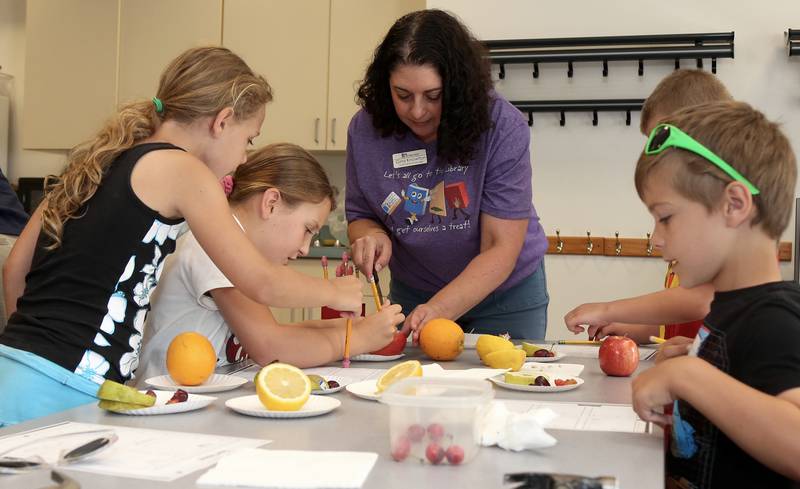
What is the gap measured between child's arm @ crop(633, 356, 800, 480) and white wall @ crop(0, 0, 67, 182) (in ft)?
15.3

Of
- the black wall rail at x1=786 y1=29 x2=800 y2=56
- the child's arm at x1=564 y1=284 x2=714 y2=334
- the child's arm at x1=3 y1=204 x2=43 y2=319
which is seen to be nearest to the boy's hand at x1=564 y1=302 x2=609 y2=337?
the child's arm at x1=564 y1=284 x2=714 y2=334

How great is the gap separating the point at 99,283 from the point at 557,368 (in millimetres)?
845

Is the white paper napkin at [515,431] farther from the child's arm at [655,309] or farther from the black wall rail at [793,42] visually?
the black wall rail at [793,42]

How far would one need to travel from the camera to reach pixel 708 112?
3.83ft

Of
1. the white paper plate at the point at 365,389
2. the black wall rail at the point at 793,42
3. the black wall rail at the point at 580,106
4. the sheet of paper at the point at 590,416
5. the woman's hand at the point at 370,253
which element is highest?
the black wall rail at the point at 793,42

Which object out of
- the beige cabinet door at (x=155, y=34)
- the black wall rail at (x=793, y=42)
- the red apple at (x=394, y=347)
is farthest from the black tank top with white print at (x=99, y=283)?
the beige cabinet door at (x=155, y=34)

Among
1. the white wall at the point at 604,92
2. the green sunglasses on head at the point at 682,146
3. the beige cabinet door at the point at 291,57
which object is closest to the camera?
the green sunglasses on head at the point at 682,146

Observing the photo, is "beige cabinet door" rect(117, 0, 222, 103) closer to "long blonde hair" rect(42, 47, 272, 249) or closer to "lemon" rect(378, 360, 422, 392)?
"long blonde hair" rect(42, 47, 272, 249)

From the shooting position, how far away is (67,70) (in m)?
4.79

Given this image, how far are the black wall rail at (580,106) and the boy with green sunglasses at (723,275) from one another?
2438mm

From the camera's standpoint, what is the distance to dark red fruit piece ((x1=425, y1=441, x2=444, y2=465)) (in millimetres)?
912

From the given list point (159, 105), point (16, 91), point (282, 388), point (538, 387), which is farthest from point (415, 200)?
point (16, 91)

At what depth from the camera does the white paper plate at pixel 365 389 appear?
1.29 meters

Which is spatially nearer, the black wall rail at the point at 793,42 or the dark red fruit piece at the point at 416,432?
the dark red fruit piece at the point at 416,432
